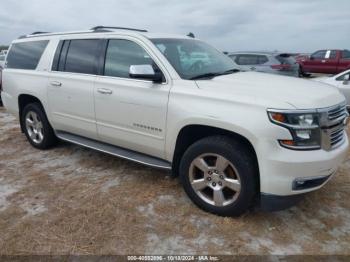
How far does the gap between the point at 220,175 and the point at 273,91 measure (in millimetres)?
933

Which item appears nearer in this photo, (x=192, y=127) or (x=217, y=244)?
(x=217, y=244)

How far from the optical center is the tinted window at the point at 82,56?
448cm

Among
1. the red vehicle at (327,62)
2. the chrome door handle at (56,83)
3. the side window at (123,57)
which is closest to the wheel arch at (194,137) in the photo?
the side window at (123,57)

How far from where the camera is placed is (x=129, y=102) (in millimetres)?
3961

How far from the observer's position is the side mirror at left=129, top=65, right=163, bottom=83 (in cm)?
352

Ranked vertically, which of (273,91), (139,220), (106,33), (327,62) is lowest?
(139,220)

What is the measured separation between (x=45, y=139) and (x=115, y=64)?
6.84ft

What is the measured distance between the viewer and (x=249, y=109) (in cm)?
308

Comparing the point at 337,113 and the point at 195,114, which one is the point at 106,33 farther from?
the point at 337,113

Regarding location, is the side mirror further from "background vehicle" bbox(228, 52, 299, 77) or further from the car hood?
"background vehicle" bbox(228, 52, 299, 77)

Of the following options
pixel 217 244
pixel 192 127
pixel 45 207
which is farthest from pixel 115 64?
pixel 217 244

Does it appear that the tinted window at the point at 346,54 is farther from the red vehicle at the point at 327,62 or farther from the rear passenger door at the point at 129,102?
the rear passenger door at the point at 129,102

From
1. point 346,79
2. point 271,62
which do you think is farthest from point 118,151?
point 271,62

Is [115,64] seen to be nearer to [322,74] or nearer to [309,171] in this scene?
[309,171]
